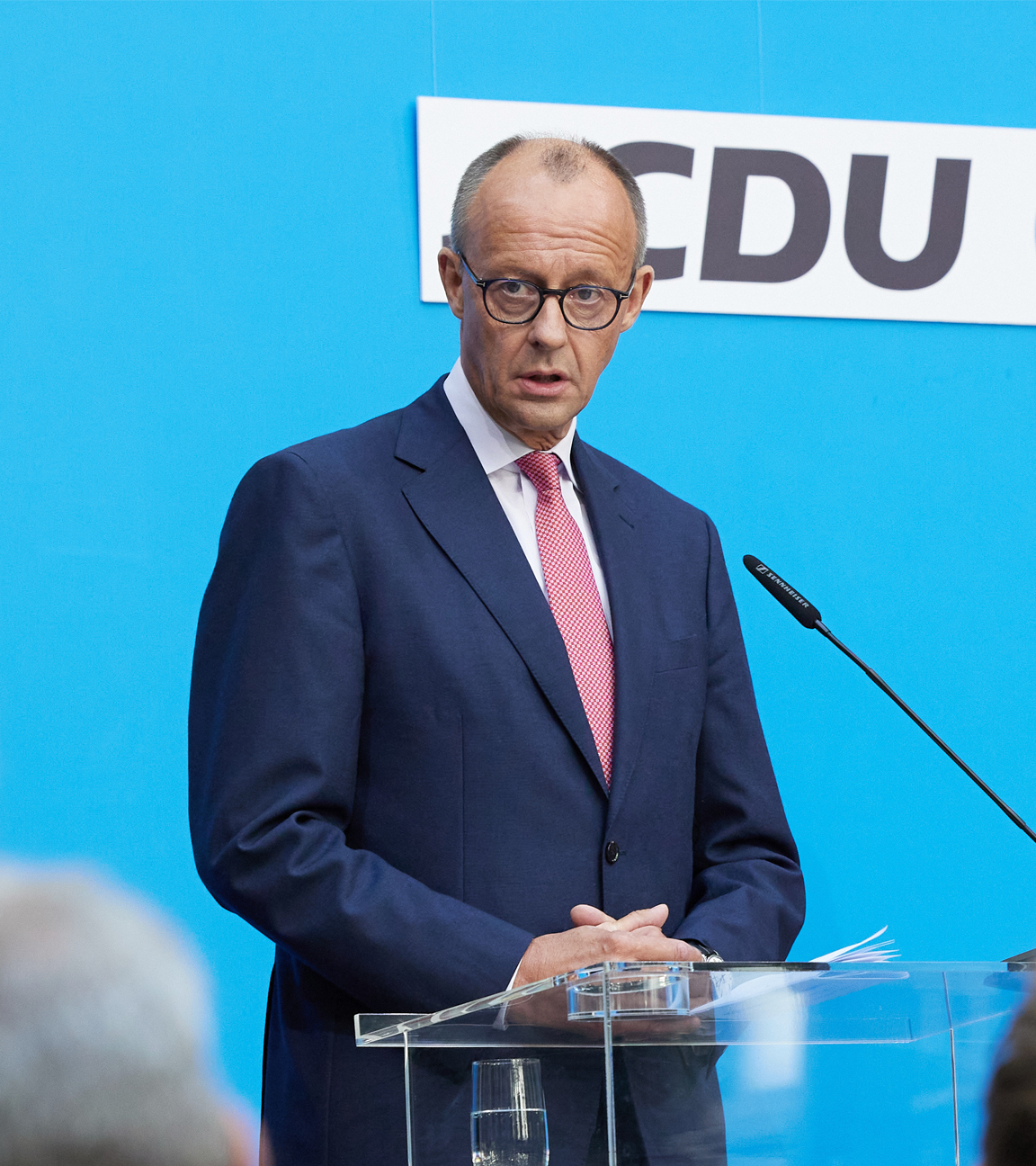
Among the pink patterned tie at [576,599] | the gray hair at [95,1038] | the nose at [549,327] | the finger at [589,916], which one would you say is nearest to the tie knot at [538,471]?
the pink patterned tie at [576,599]

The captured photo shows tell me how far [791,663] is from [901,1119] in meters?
1.92

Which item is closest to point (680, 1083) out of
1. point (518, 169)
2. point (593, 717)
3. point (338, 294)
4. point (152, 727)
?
point (593, 717)

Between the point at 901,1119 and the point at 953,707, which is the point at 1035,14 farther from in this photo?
the point at 901,1119

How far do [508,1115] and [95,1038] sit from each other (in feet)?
2.16

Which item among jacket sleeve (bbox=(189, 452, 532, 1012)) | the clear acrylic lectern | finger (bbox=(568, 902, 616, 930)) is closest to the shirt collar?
jacket sleeve (bbox=(189, 452, 532, 1012))

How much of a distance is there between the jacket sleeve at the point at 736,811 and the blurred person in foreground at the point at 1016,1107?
1.01m

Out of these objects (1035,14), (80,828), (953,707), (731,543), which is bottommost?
(80,828)

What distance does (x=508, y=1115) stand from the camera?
47.8 inches

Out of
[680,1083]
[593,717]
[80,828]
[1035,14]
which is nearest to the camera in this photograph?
[680,1083]

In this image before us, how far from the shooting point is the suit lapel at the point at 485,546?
180 cm

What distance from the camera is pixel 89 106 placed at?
282 centimetres

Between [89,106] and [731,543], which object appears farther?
[731,543]

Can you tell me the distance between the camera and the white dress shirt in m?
1.95

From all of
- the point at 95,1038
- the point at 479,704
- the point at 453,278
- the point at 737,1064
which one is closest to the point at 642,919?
the point at 479,704
